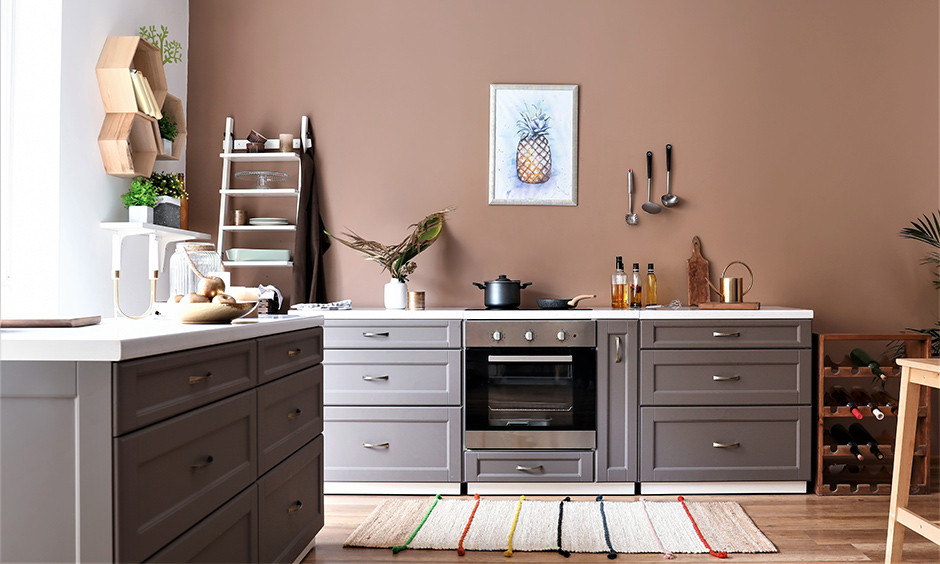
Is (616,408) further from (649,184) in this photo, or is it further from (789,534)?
(649,184)

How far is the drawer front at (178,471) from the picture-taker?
1.34 metres

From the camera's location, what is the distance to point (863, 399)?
3.38 metres

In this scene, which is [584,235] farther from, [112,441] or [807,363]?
[112,441]

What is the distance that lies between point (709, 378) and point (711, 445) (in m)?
0.32

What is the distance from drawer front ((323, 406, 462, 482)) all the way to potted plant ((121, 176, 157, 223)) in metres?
1.22

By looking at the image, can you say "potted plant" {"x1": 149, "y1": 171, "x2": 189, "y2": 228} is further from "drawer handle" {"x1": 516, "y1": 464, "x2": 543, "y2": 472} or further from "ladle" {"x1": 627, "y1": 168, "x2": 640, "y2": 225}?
"ladle" {"x1": 627, "y1": 168, "x2": 640, "y2": 225}

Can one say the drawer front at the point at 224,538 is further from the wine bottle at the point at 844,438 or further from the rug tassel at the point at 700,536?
the wine bottle at the point at 844,438

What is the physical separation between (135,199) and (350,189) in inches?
44.6

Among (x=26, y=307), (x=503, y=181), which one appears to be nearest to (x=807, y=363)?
(x=503, y=181)

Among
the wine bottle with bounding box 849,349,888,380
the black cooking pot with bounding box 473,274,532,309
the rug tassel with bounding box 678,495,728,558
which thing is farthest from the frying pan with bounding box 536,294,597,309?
the wine bottle with bounding box 849,349,888,380

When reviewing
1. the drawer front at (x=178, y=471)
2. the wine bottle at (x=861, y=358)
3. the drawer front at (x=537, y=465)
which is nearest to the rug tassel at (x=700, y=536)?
the drawer front at (x=537, y=465)

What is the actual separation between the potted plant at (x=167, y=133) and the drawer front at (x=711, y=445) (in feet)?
8.47

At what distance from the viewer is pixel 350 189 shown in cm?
379

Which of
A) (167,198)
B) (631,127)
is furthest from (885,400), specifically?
(167,198)
